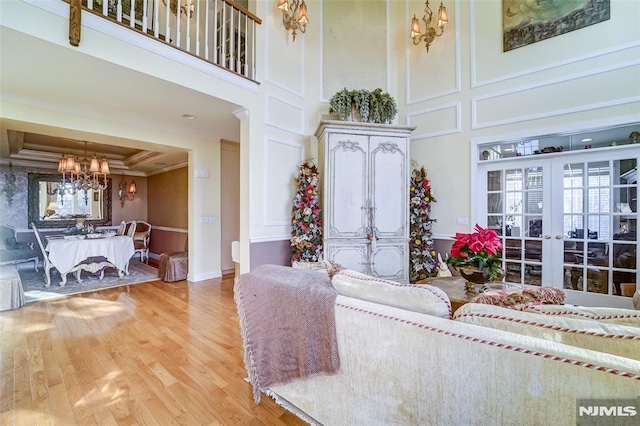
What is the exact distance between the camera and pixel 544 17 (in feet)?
11.7

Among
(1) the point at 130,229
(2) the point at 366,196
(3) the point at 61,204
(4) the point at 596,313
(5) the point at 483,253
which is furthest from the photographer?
(3) the point at 61,204

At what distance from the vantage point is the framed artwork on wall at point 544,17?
328 cm

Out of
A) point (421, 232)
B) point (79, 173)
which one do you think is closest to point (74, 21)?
point (79, 173)

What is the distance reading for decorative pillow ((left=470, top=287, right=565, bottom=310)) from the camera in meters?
1.33

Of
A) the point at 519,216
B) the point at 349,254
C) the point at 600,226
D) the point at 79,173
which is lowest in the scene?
the point at 349,254

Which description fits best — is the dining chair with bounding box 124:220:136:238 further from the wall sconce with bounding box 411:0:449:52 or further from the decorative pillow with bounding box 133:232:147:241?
the wall sconce with bounding box 411:0:449:52

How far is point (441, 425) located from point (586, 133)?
4069mm

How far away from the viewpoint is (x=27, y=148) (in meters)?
6.02

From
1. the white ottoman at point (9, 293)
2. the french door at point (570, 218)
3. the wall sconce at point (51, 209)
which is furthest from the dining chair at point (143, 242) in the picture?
the french door at point (570, 218)

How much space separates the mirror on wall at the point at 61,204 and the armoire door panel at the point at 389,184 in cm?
656

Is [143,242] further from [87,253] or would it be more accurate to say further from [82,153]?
Answer: [82,153]

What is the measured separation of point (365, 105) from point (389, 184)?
4.14 ft

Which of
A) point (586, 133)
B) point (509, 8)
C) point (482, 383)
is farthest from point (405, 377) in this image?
point (509, 8)

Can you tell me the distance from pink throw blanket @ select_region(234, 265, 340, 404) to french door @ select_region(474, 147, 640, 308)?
347 centimetres
